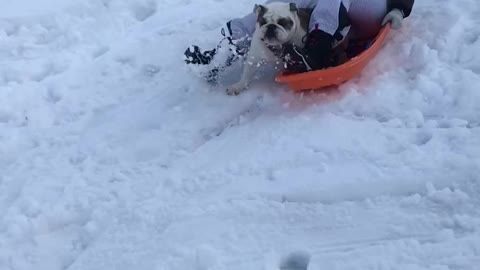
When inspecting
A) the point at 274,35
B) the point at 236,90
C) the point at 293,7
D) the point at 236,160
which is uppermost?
the point at 293,7

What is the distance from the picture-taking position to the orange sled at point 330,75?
12.4ft

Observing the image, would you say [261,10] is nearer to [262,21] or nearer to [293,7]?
[262,21]

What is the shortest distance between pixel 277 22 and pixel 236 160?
2.87 feet

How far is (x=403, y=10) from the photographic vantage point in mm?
4207

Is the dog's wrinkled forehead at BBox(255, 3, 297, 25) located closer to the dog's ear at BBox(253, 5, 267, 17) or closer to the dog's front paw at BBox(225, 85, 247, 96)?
the dog's ear at BBox(253, 5, 267, 17)

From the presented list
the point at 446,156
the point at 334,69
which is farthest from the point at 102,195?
the point at 446,156

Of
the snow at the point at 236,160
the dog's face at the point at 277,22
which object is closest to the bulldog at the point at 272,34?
the dog's face at the point at 277,22

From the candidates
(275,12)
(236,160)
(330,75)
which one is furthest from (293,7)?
(236,160)

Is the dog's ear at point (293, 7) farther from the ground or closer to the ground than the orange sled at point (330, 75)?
farther from the ground

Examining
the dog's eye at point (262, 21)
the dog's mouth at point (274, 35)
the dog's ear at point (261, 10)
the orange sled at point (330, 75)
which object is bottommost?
the orange sled at point (330, 75)

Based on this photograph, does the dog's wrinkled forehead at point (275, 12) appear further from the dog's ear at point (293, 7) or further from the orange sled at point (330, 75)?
the orange sled at point (330, 75)

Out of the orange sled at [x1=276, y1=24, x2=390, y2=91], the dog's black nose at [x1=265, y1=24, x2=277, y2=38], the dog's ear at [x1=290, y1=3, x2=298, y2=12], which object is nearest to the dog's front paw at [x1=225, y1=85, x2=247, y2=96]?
the orange sled at [x1=276, y1=24, x2=390, y2=91]

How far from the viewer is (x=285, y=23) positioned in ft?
12.7

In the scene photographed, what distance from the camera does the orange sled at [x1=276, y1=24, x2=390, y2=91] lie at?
379 centimetres
